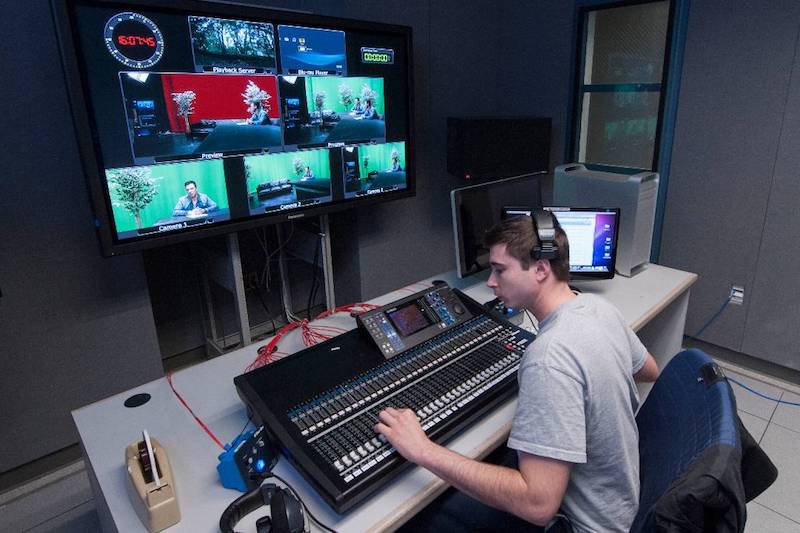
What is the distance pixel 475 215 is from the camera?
197cm

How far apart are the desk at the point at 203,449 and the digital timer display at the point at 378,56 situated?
56.4 inches

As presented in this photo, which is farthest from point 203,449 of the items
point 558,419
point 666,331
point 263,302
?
point 263,302

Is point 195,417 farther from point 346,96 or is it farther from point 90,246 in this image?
point 346,96

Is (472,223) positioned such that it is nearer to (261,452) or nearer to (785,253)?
(261,452)

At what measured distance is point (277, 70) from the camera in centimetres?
216

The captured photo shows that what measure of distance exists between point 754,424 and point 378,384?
2.24 meters

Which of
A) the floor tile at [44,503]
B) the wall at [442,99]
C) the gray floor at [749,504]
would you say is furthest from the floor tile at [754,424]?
the floor tile at [44,503]

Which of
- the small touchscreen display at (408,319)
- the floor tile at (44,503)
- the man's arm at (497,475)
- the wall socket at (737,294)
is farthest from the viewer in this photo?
the wall socket at (737,294)

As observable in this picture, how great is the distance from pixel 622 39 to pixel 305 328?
3.08 metres

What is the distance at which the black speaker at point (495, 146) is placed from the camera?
10.4 ft

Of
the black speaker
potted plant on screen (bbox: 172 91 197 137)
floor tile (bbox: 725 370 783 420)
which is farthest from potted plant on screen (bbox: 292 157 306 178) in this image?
floor tile (bbox: 725 370 783 420)

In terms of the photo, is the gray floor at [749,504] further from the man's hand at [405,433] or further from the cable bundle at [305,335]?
the man's hand at [405,433]

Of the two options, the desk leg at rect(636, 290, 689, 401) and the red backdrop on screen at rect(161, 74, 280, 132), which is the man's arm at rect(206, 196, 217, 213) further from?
the desk leg at rect(636, 290, 689, 401)

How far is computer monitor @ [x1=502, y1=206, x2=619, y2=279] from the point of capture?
6.48 ft
